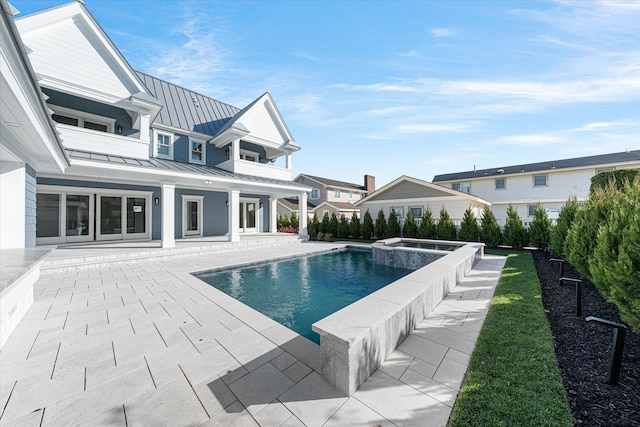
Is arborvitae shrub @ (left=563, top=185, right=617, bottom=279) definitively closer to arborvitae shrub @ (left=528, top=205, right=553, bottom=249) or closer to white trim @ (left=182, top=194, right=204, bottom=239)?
arborvitae shrub @ (left=528, top=205, right=553, bottom=249)

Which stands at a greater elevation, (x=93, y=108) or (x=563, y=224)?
(x=93, y=108)

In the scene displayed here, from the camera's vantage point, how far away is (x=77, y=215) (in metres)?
10.8

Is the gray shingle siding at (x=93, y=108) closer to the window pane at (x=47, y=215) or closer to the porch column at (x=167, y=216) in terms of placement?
the window pane at (x=47, y=215)

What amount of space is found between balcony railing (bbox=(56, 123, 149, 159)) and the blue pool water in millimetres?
6778

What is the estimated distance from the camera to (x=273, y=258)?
10.1 meters

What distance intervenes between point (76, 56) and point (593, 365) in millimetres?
16474

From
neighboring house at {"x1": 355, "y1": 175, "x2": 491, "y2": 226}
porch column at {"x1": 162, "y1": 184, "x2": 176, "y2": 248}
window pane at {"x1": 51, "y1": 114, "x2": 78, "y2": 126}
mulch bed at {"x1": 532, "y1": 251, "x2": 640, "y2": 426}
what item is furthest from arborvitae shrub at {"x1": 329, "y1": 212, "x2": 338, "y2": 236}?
window pane at {"x1": 51, "y1": 114, "x2": 78, "y2": 126}

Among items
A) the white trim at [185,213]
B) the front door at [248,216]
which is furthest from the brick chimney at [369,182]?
the white trim at [185,213]

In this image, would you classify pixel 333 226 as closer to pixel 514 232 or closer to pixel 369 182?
pixel 514 232

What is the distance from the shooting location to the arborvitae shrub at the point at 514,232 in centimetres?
1286

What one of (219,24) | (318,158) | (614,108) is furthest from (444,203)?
(219,24)

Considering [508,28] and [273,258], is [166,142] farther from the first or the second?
[508,28]

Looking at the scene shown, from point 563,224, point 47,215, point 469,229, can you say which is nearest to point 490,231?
point 469,229

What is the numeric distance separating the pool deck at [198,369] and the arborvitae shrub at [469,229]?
10539 millimetres
